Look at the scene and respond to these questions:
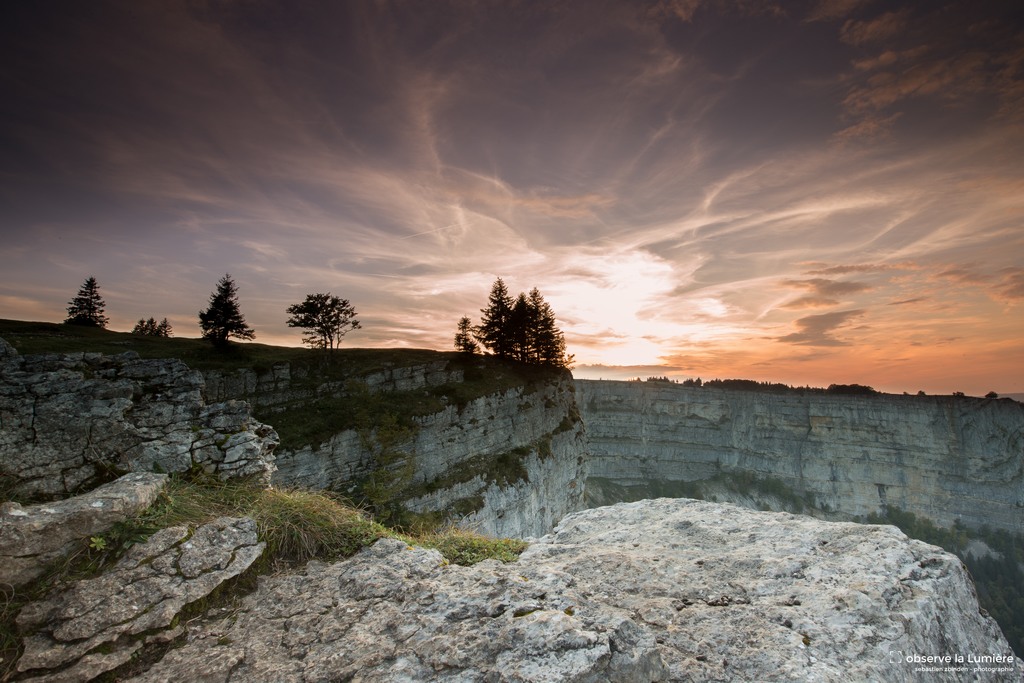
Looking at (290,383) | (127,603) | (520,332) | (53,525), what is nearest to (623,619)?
(127,603)

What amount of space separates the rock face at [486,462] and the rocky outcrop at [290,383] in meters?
5.50

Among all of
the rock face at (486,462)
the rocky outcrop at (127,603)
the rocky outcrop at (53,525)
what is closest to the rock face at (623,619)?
the rocky outcrop at (127,603)

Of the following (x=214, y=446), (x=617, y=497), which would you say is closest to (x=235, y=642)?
(x=214, y=446)

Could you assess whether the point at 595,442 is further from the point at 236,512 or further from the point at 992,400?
the point at 236,512

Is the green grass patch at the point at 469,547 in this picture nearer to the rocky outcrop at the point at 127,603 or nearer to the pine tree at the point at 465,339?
the rocky outcrop at the point at 127,603

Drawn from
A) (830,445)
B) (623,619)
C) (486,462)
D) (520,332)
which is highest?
(520,332)

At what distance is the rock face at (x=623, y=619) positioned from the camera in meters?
3.44

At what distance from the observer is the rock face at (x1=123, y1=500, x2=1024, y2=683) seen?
135 inches

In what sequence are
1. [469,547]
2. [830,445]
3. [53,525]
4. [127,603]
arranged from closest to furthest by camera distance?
[127,603]
[53,525]
[469,547]
[830,445]

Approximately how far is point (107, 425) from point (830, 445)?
14771 cm

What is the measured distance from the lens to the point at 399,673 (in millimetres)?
3402

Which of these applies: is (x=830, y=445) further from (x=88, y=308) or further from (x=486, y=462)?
(x=88, y=308)

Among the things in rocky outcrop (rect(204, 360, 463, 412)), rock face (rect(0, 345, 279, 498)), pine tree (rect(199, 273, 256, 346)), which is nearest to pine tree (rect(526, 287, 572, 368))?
rocky outcrop (rect(204, 360, 463, 412))

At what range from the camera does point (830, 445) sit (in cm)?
11781
